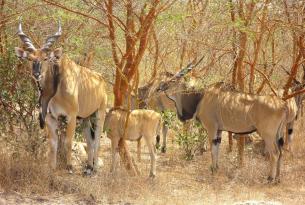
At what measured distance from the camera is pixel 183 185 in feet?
20.9

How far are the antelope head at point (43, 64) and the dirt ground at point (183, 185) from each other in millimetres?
807

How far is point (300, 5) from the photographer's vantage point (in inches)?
287

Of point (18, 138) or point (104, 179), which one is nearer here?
point (104, 179)

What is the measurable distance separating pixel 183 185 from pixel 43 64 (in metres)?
2.15

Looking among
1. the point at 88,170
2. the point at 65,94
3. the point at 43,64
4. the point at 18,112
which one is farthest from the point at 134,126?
the point at 43,64

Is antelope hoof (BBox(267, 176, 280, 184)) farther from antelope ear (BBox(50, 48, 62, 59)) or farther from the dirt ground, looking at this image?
antelope ear (BBox(50, 48, 62, 59))

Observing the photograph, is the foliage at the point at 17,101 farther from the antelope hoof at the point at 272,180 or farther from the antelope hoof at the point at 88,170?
the antelope hoof at the point at 272,180

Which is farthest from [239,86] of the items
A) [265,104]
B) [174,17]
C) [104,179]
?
[104,179]

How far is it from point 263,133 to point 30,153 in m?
2.80

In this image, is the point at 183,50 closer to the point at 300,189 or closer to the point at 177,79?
the point at 177,79

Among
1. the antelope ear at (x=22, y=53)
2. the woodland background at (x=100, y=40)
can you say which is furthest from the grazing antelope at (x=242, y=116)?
the antelope ear at (x=22, y=53)

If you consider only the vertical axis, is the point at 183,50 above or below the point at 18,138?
above

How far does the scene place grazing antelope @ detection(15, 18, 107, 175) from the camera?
543 cm

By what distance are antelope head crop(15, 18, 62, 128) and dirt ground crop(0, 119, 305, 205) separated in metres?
0.81
